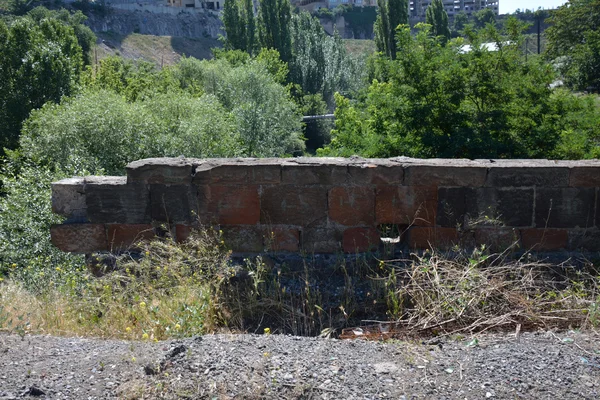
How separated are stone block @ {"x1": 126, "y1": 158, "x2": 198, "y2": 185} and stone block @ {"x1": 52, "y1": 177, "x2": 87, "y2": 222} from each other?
457mm

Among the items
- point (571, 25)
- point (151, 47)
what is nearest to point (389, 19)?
point (571, 25)

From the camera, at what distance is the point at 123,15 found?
77.1m

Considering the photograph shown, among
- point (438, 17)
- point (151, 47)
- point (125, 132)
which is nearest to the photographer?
point (125, 132)

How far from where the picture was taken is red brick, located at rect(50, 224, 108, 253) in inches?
192

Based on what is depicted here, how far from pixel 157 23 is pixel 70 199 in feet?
269

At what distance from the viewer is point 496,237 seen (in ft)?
15.6

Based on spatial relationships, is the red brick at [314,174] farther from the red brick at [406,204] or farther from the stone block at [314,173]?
the red brick at [406,204]

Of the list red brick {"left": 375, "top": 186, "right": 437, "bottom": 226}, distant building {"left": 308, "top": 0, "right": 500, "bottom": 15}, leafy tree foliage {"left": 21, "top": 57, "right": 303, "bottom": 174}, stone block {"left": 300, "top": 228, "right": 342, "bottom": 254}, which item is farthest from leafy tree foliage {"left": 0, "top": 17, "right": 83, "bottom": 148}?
distant building {"left": 308, "top": 0, "right": 500, "bottom": 15}

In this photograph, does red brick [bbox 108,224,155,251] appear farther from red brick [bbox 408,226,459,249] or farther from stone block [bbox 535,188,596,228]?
stone block [bbox 535,188,596,228]

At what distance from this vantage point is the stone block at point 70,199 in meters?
4.86

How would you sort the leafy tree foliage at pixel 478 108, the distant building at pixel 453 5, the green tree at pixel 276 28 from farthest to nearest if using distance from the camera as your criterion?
the distant building at pixel 453 5 < the green tree at pixel 276 28 < the leafy tree foliage at pixel 478 108

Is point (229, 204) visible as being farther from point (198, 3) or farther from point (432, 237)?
point (198, 3)

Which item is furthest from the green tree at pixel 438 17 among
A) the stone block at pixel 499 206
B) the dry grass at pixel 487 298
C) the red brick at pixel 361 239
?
the dry grass at pixel 487 298

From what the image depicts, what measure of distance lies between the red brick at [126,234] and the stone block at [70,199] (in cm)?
27
